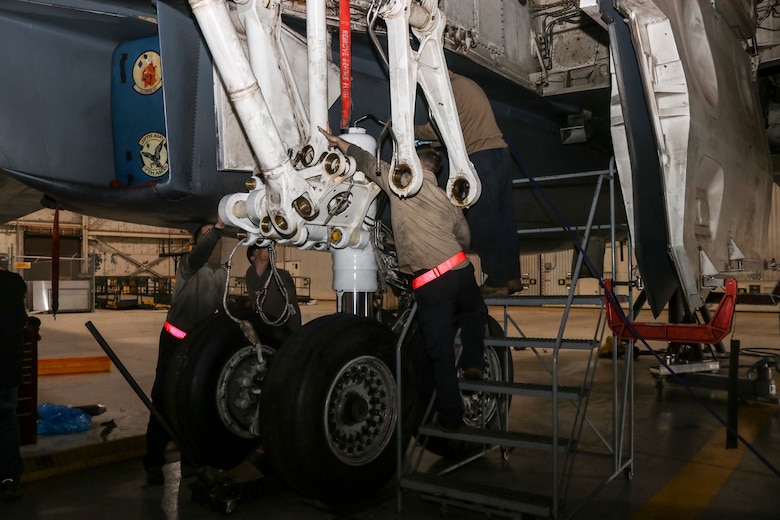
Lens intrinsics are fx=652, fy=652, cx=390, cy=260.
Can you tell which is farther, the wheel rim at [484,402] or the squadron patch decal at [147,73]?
the wheel rim at [484,402]

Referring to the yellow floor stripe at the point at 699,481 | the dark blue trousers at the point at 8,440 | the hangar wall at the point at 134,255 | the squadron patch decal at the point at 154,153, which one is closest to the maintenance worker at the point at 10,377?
the dark blue trousers at the point at 8,440

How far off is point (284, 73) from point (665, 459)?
11.5 ft

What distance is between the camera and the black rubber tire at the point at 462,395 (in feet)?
12.8

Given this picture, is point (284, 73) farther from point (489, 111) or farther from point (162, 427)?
point (162, 427)

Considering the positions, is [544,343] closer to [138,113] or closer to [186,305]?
[186,305]

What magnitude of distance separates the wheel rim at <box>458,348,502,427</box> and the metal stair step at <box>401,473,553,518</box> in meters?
0.97

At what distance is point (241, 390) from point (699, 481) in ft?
9.31

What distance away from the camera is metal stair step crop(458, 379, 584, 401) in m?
3.15

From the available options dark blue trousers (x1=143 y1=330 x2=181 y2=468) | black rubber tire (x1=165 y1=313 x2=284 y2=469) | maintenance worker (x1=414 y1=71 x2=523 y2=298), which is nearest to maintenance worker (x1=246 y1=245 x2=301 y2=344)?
black rubber tire (x1=165 y1=313 x2=284 y2=469)

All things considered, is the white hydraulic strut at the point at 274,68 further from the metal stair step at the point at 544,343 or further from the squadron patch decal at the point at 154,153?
the metal stair step at the point at 544,343

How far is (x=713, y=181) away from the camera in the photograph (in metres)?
4.36

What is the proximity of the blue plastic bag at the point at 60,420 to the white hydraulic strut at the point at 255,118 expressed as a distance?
2809 millimetres

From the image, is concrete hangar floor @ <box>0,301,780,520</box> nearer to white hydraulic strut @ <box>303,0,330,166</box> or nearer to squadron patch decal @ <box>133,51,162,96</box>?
white hydraulic strut @ <box>303,0,330,166</box>

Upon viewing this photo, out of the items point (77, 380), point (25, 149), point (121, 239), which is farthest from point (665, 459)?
point (121, 239)
